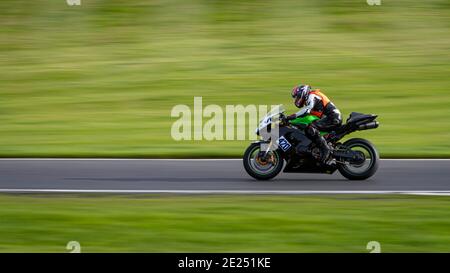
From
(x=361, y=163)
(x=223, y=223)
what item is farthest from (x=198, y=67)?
(x=223, y=223)

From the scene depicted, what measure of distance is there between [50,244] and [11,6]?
21.3 meters

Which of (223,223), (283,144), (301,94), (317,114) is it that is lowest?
(223,223)

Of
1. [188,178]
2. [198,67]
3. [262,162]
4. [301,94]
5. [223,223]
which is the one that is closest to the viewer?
[223,223]

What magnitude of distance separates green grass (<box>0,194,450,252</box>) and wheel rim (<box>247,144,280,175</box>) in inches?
55.3

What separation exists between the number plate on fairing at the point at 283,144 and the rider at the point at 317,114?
14.3 inches

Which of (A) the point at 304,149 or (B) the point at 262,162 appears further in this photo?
(B) the point at 262,162

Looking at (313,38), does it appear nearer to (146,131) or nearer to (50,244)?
(146,131)

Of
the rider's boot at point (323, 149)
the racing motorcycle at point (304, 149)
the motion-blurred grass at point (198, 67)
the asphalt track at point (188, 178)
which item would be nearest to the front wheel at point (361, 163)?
the racing motorcycle at point (304, 149)

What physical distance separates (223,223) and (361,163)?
3805 mm

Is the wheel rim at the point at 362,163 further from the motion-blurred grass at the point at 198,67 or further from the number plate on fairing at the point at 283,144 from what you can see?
the motion-blurred grass at the point at 198,67

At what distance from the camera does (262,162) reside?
13.6 meters

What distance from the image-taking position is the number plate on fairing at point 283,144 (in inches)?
525

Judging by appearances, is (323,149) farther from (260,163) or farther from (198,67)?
(198,67)
